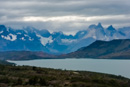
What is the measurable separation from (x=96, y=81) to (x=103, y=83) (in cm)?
342

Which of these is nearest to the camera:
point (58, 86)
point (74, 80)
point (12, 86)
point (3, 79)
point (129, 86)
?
point (12, 86)

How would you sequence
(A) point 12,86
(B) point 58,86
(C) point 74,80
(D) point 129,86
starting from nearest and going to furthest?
(A) point 12,86
(B) point 58,86
(C) point 74,80
(D) point 129,86

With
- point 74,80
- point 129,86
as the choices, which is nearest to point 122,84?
point 129,86

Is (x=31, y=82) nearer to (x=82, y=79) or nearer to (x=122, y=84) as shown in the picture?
(x=82, y=79)

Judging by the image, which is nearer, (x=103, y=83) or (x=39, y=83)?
(x=39, y=83)

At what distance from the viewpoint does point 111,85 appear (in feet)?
497

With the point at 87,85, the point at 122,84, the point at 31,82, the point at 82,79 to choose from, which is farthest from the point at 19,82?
the point at 122,84

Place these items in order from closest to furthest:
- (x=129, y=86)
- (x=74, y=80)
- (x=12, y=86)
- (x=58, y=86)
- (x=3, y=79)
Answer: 1. (x=12, y=86)
2. (x=58, y=86)
3. (x=3, y=79)
4. (x=74, y=80)
5. (x=129, y=86)

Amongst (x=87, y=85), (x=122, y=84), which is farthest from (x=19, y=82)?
(x=122, y=84)

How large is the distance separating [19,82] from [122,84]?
62.9m

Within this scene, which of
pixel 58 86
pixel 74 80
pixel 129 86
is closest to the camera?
pixel 58 86

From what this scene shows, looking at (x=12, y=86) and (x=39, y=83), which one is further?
(x=39, y=83)

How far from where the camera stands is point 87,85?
133125mm

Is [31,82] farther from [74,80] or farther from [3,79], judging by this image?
[74,80]
